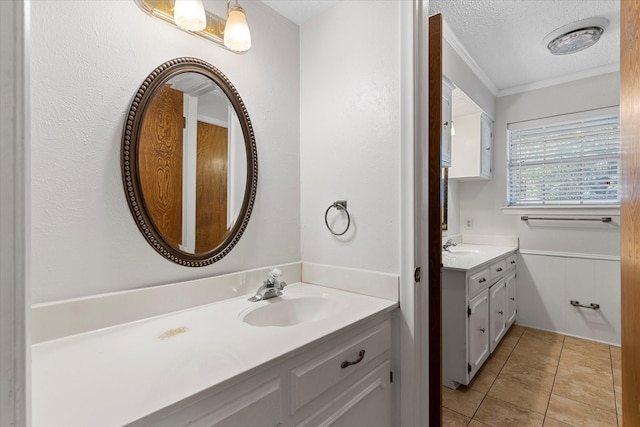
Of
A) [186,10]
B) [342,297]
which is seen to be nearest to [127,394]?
[342,297]

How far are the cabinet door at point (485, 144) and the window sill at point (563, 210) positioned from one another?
0.44 meters

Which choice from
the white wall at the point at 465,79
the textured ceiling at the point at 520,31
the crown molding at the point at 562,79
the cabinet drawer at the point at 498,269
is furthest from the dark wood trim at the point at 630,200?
the crown molding at the point at 562,79

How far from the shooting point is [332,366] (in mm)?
1021

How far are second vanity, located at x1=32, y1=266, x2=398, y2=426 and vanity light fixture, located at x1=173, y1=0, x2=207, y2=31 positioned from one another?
109 centimetres

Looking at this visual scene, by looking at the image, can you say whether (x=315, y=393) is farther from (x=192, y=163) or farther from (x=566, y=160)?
(x=566, y=160)

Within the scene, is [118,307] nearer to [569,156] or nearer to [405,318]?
[405,318]

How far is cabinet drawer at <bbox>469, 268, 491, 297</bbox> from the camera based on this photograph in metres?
2.06

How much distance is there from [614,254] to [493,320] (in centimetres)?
141

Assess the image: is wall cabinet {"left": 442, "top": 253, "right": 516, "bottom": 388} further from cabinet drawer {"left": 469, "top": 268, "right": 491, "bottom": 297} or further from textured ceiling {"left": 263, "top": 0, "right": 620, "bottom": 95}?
textured ceiling {"left": 263, "top": 0, "right": 620, "bottom": 95}

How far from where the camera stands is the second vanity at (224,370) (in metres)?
0.66

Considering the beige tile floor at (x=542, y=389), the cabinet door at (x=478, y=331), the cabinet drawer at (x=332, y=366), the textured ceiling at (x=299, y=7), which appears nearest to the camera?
the cabinet drawer at (x=332, y=366)

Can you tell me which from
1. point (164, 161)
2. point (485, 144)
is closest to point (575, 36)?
point (485, 144)

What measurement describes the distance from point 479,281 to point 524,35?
1862mm

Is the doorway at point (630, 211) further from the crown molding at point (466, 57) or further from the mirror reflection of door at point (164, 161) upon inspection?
the crown molding at point (466, 57)
